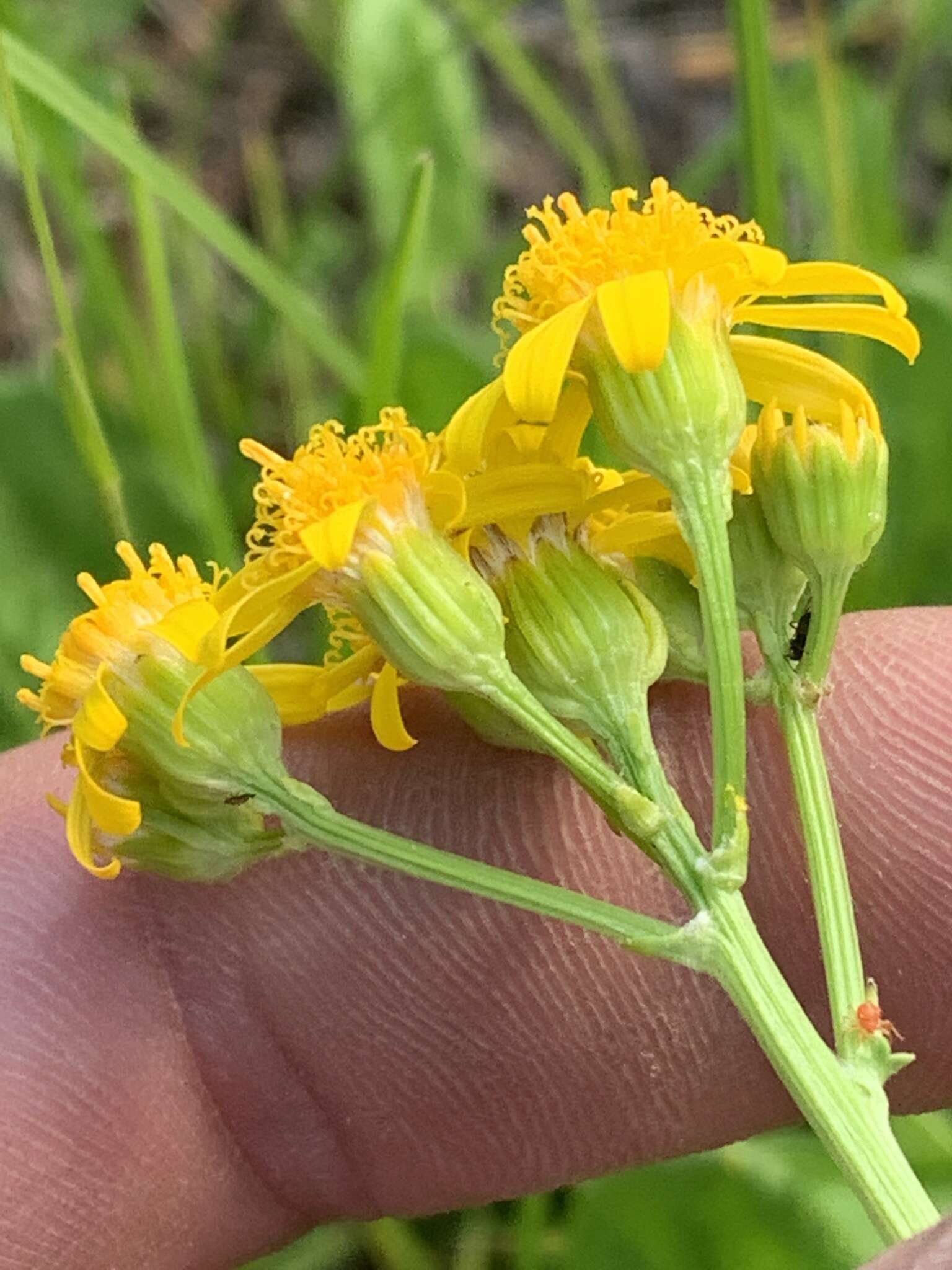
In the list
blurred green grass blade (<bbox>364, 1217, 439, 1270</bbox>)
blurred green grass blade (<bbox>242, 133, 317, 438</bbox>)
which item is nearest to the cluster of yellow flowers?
blurred green grass blade (<bbox>364, 1217, 439, 1270</bbox>)

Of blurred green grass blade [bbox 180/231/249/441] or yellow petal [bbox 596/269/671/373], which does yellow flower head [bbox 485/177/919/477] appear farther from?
blurred green grass blade [bbox 180/231/249/441]

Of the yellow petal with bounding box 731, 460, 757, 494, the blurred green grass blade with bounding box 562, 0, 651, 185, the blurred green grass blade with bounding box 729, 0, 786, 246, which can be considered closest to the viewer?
the yellow petal with bounding box 731, 460, 757, 494

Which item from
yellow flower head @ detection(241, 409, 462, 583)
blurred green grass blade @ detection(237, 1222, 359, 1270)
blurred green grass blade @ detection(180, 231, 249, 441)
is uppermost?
blurred green grass blade @ detection(180, 231, 249, 441)

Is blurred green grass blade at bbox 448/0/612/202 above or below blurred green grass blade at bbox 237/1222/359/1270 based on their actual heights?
above

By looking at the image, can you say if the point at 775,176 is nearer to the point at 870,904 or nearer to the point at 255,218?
the point at 870,904

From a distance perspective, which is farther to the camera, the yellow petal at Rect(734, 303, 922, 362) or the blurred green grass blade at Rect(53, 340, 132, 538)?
the blurred green grass blade at Rect(53, 340, 132, 538)

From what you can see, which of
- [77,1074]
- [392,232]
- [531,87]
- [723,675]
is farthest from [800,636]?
[392,232]

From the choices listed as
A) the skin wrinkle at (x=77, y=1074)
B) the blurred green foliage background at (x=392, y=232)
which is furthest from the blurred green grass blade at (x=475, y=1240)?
the skin wrinkle at (x=77, y=1074)
